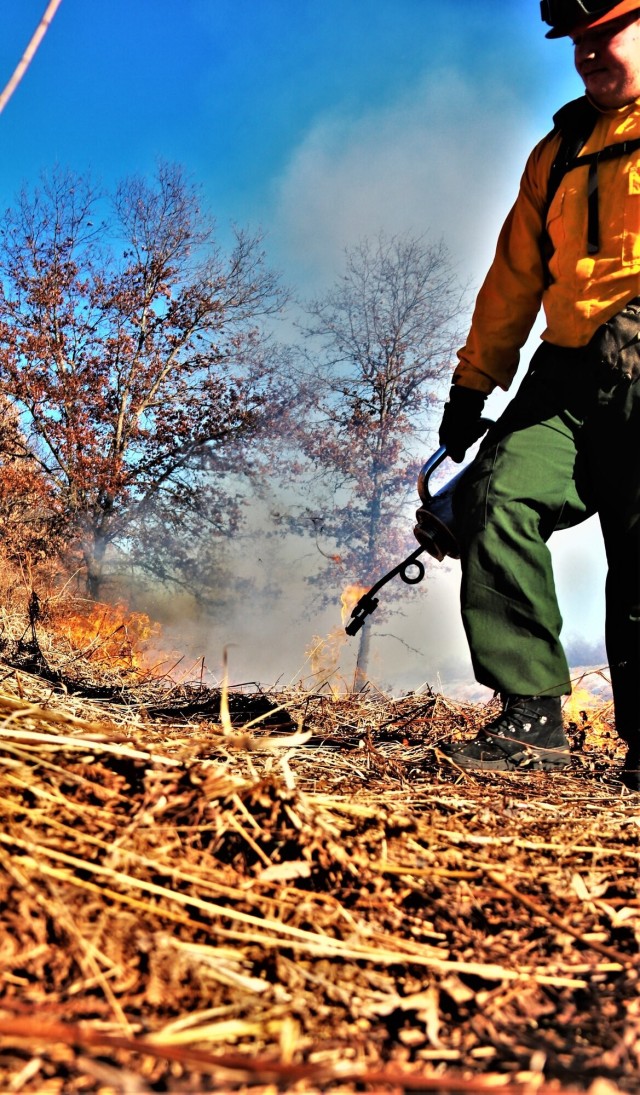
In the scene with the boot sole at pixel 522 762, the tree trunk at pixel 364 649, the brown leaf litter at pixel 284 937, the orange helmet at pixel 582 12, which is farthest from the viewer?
the tree trunk at pixel 364 649

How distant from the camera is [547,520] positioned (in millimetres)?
2436

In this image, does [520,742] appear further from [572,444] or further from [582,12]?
[582,12]

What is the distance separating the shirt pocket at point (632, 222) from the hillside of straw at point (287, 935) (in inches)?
60.9

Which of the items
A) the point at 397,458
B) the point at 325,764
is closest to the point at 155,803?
the point at 325,764

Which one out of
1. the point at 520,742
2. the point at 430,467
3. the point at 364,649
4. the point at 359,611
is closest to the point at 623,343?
the point at 430,467

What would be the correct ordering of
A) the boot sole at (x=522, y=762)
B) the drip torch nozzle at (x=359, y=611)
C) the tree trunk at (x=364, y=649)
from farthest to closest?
the tree trunk at (x=364, y=649), the drip torch nozzle at (x=359, y=611), the boot sole at (x=522, y=762)

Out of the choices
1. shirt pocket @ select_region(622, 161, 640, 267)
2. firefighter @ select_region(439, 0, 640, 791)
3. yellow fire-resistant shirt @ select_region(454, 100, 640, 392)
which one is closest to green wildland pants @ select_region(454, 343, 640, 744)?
firefighter @ select_region(439, 0, 640, 791)

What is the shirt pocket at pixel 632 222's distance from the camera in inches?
88.8

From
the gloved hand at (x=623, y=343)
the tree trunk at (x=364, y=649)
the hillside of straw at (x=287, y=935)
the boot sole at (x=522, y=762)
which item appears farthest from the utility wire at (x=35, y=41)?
the tree trunk at (x=364, y=649)

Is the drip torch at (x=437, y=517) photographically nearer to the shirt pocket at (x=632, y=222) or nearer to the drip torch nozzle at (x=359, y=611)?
the drip torch nozzle at (x=359, y=611)

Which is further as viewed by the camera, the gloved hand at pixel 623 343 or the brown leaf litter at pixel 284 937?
the gloved hand at pixel 623 343

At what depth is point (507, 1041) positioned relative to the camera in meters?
0.76

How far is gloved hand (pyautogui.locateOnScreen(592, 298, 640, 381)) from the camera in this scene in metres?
2.26

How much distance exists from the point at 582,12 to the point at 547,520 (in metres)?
1.40
